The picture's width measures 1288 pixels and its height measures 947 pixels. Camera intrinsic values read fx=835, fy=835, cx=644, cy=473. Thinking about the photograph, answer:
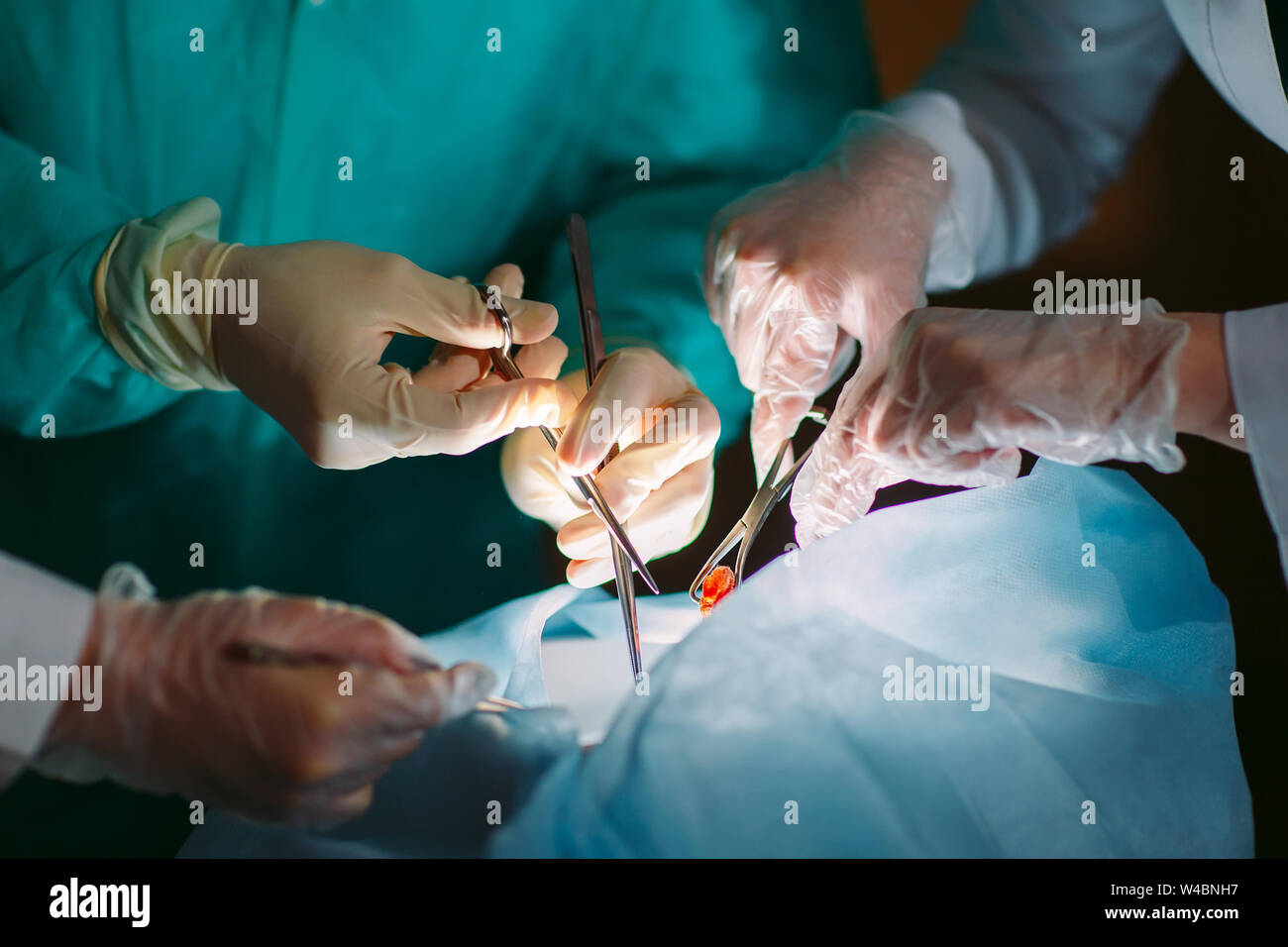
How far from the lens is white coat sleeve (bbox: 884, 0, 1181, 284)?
1.22 metres

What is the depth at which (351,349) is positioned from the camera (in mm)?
836

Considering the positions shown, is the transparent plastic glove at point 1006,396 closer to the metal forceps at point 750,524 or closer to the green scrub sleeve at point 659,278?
the metal forceps at point 750,524

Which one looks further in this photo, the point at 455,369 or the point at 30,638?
the point at 455,369

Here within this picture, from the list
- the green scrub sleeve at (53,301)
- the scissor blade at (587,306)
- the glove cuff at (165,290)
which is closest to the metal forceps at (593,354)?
the scissor blade at (587,306)

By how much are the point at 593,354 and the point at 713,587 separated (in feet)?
0.99

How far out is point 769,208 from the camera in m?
1.12

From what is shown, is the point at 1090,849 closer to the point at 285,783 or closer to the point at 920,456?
the point at 920,456

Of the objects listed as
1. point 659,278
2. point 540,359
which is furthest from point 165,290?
point 659,278

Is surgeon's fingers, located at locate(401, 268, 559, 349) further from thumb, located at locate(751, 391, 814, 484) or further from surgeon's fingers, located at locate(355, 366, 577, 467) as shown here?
thumb, located at locate(751, 391, 814, 484)

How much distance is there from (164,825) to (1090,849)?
0.94m

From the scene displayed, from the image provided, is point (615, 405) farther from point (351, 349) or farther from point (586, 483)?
point (351, 349)

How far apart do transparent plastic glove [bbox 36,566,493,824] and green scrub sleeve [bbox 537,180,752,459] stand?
0.62 meters

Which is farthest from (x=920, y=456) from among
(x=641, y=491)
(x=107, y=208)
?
(x=107, y=208)
